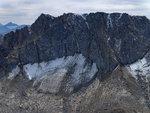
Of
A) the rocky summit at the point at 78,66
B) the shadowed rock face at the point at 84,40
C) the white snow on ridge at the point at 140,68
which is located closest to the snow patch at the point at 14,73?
the rocky summit at the point at 78,66

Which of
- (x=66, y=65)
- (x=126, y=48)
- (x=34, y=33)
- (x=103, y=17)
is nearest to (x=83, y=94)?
(x=66, y=65)

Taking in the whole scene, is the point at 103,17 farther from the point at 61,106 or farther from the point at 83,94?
the point at 61,106

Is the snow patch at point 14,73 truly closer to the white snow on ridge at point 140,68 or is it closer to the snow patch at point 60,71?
the snow patch at point 60,71

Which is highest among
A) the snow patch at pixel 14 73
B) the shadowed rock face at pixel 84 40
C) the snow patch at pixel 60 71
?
the shadowed rock face at pixel 84 40

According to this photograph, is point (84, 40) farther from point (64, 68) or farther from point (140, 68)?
point (140, 68)

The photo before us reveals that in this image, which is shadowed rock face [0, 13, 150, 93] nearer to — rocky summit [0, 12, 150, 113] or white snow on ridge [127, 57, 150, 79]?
rocky summit [0, 12, 150, 113]

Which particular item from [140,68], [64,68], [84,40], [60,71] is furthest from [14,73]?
[140,68]
